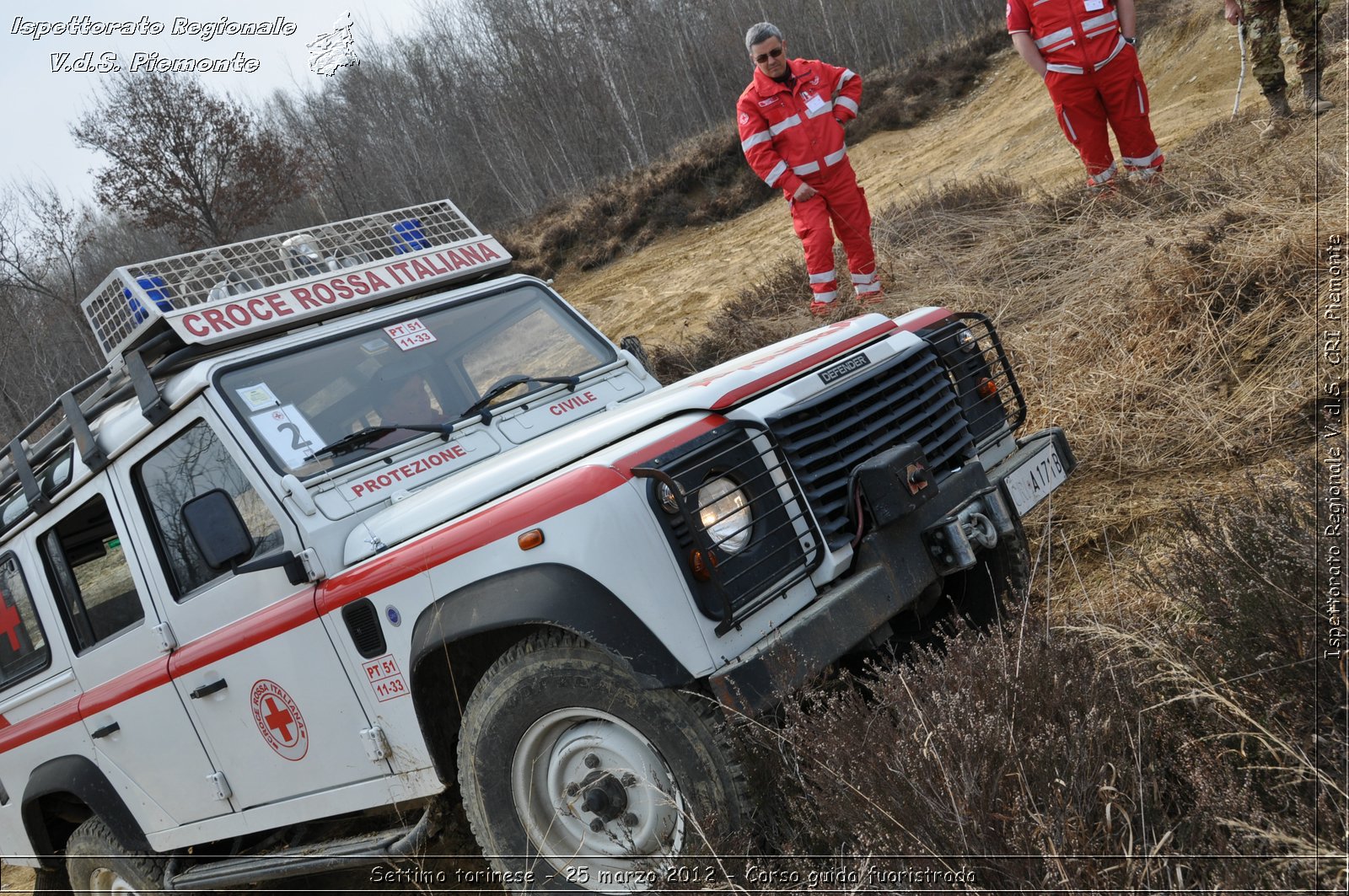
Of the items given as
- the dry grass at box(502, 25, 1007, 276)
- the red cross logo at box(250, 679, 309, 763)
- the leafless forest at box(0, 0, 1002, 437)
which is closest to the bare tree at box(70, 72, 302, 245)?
the leafless forest at box(0, 0, 1002, 437)

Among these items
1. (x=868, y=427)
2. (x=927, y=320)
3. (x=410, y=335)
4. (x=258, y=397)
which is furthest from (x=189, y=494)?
(x=927, y=320)

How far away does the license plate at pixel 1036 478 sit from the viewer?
3498 millimetres

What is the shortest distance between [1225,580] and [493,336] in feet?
9.71

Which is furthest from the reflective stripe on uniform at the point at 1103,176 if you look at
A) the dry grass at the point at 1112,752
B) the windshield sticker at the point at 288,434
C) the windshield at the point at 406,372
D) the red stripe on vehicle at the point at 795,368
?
the windshield sticker at the point at 288,434

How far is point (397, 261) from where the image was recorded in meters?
4.63

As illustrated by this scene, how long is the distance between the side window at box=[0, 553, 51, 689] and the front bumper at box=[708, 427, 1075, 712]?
12.0ft

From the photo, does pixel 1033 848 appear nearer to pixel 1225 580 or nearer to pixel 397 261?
pixel 1225 580

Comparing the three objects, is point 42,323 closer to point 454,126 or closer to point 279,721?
point 454,126

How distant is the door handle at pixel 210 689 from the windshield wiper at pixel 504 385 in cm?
127

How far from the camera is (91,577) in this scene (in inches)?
178

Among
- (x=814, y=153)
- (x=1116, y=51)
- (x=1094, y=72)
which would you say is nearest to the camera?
(x=1116, y=51)

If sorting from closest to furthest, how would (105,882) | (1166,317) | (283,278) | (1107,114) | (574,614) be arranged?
1. (574,614)
2. (283,278)
3. (105,882)
4. (1166,317)
5. (1107,114)

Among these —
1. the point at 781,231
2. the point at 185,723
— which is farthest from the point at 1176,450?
the point at 781,231

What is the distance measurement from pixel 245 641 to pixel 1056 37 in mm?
6154
